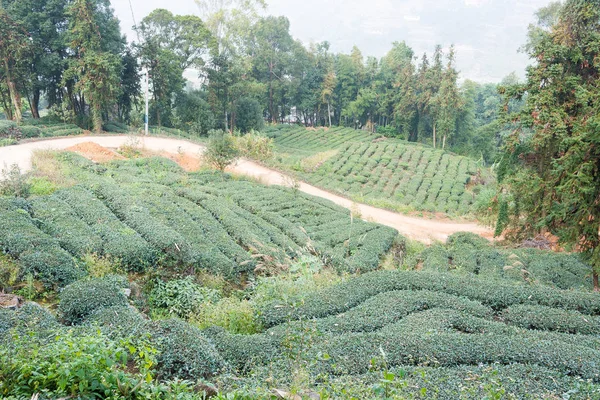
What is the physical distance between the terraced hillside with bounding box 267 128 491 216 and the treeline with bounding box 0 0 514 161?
6867 mm

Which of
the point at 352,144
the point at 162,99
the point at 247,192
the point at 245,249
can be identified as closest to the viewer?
the point at 245,249

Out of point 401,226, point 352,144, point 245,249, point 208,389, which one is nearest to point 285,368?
point 208,389

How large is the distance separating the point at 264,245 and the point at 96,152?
14.2 meters

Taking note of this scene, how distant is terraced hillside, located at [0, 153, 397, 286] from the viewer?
30.8ft

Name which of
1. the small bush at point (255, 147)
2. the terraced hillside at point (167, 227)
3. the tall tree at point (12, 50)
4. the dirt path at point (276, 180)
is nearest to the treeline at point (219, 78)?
the tall tree at point (12, 50)

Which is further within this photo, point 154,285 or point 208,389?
point 154,285

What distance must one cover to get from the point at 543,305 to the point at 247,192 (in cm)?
1368

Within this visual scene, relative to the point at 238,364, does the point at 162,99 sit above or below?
above

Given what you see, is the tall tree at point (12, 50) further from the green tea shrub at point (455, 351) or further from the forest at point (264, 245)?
the green tea shrub at point (455, 351)

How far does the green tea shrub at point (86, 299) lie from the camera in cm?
668

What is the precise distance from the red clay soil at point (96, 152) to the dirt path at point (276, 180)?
105cm

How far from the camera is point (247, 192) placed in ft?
64.2


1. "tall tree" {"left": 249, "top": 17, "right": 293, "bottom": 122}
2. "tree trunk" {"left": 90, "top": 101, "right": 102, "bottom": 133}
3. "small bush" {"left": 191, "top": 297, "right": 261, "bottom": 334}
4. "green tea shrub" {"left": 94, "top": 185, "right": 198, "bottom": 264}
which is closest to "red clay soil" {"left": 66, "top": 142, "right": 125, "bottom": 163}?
"tree trunk" {"left": 90, "top": 101, "right": 102, "bottom": 133}

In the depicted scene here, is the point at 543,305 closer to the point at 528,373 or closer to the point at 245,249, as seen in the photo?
the point at 528,373
